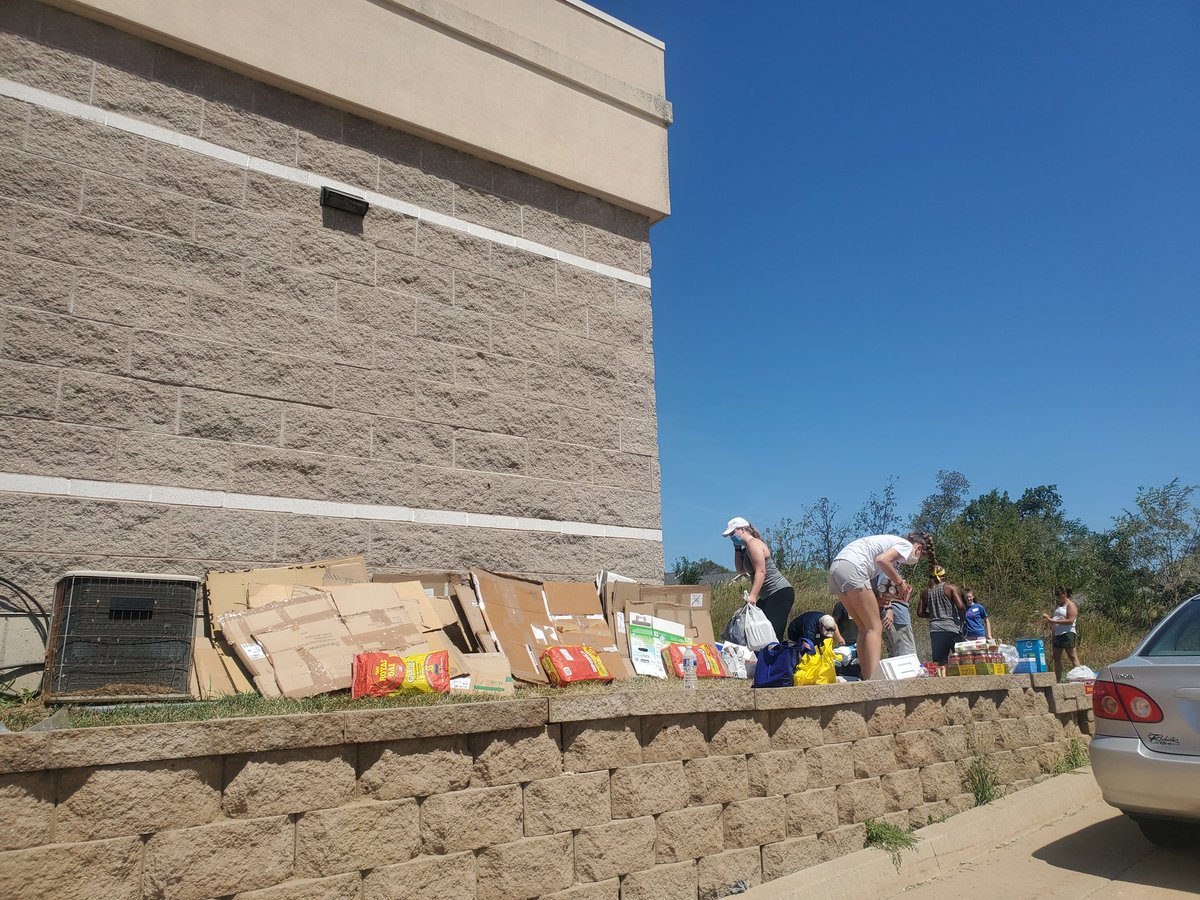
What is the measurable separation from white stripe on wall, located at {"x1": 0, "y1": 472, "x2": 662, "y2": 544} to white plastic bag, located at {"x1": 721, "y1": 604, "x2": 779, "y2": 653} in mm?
1380

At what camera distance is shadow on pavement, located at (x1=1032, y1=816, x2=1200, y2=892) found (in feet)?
17.3

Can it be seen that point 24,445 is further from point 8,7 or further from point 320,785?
point 320,785

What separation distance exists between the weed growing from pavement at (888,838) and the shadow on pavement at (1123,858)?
2.89 feet

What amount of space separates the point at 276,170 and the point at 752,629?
5.21 m

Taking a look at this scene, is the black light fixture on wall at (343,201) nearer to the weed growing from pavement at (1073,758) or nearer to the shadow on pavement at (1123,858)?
the shadow on pavement at (1123,858)

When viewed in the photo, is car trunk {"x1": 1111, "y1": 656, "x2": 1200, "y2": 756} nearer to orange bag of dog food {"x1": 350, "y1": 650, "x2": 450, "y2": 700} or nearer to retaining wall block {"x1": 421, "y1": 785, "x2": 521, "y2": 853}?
retaining wall block {"x1": 421, "y1": 785, "x2": 521, "y2": 853}

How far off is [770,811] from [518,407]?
411cm

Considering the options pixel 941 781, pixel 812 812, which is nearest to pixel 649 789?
pixel 812 812

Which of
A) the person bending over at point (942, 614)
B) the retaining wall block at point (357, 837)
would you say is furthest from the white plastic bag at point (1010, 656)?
the retaining wall block at point (357, 837)

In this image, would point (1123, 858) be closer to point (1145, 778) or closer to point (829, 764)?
point (1145, 778)

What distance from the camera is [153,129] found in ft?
21.8

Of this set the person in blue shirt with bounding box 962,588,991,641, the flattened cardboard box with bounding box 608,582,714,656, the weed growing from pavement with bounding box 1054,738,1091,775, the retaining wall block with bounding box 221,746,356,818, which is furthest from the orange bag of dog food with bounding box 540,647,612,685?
the person in blue shirt with bounding box 962,588,991,641

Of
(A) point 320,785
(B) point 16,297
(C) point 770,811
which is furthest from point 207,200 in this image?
(C) point 770,811

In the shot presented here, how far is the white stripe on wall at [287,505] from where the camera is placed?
5.83 m
